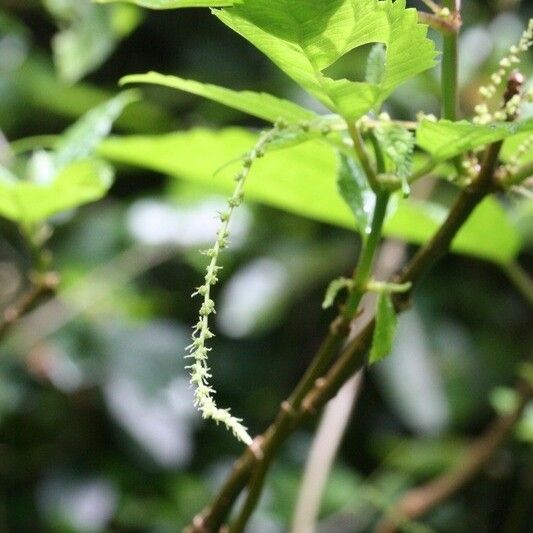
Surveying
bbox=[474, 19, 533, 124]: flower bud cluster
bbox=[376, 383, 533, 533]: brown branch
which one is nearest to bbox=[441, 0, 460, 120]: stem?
bbox=[474, 19, 533, 124]: flower bud cluster

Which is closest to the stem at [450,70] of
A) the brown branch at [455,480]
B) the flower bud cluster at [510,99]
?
the flower bud cluster at [510,99]

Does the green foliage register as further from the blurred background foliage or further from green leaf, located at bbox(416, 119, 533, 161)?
the blurred background foliage

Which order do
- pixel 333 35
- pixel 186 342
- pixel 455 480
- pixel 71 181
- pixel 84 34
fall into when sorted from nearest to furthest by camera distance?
pixel 333 35 → pixel 71 181 → pixel 84 34 → pixel 455 480 → pixel 186 342

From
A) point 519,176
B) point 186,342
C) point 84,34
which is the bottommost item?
point 186,342

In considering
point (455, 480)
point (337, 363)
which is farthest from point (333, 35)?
point (455, 480)

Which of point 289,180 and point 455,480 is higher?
point 289,180

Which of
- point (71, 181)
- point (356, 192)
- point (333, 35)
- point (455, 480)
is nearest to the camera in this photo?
point (333, 35)

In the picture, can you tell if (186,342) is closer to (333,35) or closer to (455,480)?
(455,480)
